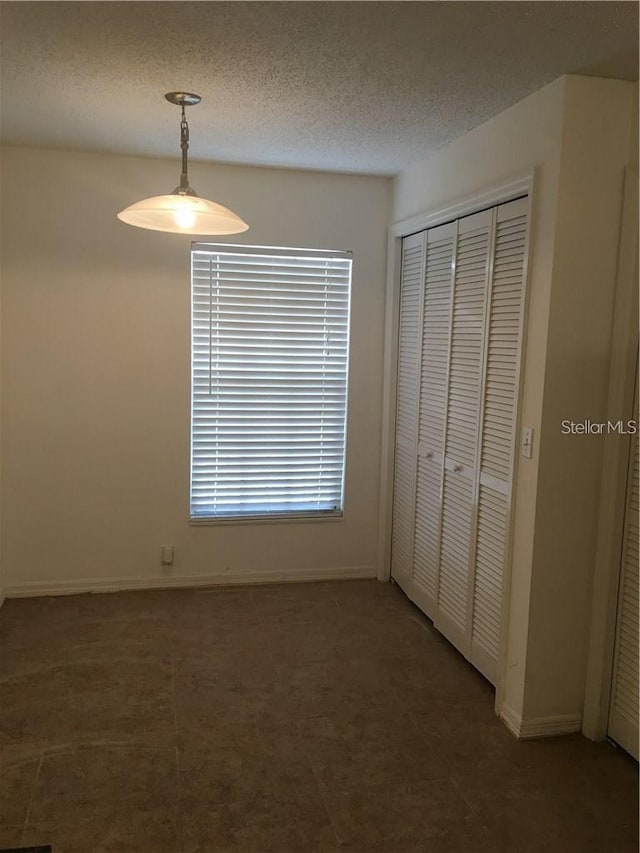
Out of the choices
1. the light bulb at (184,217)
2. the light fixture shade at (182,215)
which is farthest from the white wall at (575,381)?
the light bulb at (184,217)

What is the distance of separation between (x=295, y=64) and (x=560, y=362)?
1.46 metres

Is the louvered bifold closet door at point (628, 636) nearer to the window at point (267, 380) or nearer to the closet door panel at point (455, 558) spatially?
the closet door panel at point (455, 558)

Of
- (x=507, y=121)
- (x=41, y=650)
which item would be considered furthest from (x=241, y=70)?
(x=41, y=650)

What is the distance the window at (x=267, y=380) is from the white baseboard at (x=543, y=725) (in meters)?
1.90

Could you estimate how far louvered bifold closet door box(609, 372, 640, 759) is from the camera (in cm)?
267

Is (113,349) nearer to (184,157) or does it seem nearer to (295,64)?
(184,157)

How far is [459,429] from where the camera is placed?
350 cm

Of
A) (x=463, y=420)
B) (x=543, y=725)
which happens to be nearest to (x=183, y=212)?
(x=463, y=420)

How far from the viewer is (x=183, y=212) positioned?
2.52m

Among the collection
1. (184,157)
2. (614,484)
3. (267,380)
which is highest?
(184,157)

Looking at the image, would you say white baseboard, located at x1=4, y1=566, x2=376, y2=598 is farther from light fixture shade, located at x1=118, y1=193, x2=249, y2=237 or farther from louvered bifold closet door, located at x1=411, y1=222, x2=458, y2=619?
light fixture shade, located at x1=118, y1=193, x2=249, y2=237

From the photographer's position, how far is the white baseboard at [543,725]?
2840mm

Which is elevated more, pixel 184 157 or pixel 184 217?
pixel 184 157

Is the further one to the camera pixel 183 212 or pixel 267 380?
pixel 267 380
